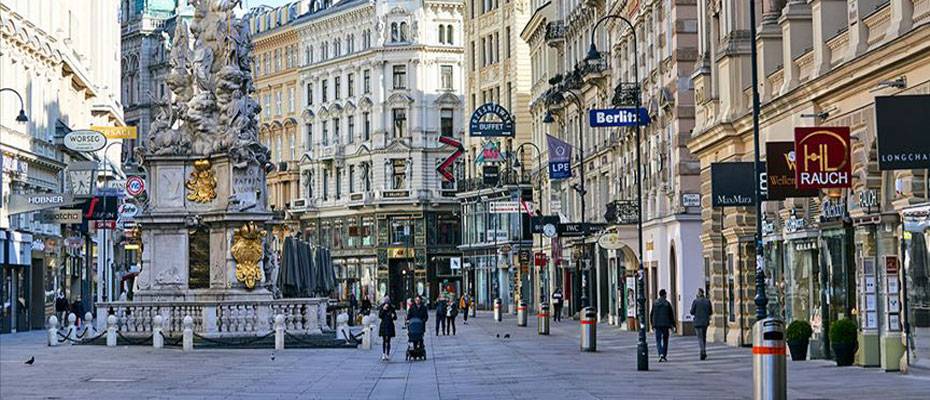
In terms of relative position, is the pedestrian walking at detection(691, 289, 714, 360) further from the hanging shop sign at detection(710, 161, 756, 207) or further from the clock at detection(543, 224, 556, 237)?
the clock at detection(543, 224, 556, 237)

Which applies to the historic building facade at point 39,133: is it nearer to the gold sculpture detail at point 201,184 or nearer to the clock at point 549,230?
the gold sculpture detail at point 201,184

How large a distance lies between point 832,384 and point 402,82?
102 metres

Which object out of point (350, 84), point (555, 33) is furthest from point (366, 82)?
point (555, 33)

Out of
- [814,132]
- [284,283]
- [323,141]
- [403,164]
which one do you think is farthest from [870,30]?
[323,141]

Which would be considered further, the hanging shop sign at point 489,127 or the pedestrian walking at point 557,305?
the pedestrian walking at point 557,305

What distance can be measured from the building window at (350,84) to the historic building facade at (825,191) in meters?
84.8

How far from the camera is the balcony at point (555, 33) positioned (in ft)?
290

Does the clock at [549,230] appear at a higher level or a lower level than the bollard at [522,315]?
higher

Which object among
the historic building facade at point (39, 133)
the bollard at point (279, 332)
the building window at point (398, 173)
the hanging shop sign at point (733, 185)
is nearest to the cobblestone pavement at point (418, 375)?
the bollard at point (279, 332)

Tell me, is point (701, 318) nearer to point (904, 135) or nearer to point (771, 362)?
point (904, 135)

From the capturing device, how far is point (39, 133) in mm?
73875

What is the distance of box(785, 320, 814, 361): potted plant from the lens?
1492 inches

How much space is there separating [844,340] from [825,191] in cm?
352

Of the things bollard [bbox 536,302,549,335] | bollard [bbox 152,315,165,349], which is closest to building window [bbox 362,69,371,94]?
bollard [bbox 536,302,549,335]
